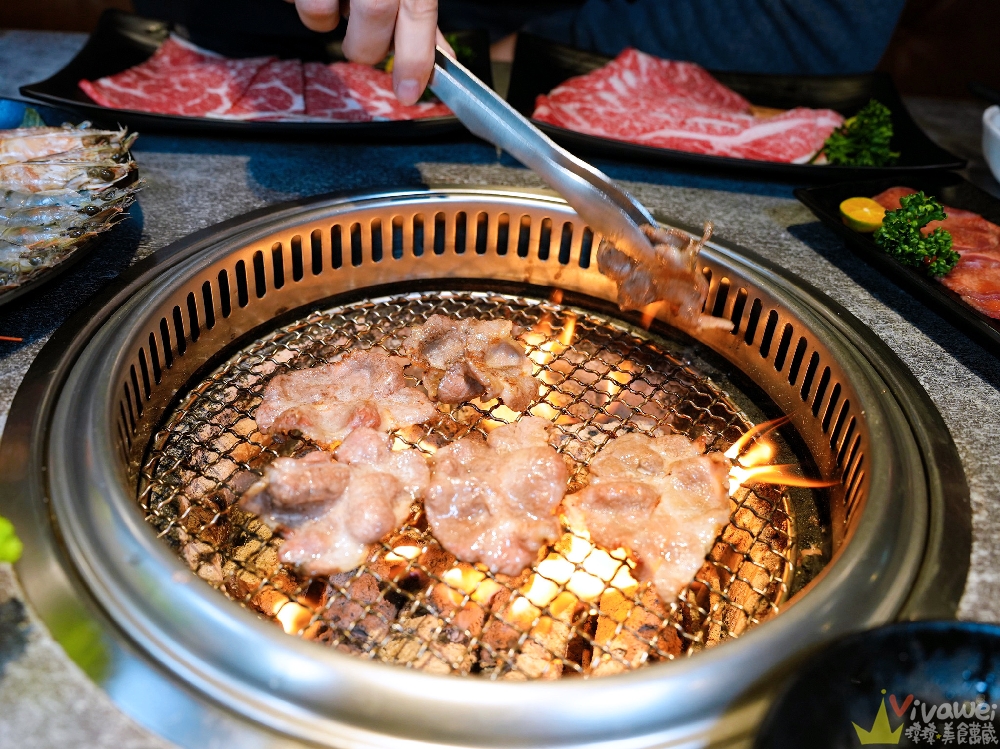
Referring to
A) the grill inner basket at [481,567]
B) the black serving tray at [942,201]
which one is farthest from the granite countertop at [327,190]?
the grill inner basket at [481,567]

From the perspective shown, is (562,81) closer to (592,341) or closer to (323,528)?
(592,341)

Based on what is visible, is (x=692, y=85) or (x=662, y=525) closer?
(x=662, y=525)

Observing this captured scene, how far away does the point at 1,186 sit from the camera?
6.98 feet

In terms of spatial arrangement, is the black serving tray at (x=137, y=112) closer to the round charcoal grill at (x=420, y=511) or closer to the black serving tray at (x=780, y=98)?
the black serving tray at (x=780, y=98)

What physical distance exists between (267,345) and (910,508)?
6.13 feet

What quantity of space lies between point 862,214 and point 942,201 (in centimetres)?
58

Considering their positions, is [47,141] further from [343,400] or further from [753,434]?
[753,434]

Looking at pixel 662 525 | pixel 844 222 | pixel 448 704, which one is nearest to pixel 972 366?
pixel 844 222

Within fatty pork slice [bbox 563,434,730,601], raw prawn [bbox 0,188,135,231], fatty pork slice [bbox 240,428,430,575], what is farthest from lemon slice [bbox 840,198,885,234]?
raw prawn [bbox 0,188,135,231]

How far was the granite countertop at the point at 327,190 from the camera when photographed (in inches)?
48.7

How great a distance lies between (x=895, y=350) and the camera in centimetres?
216

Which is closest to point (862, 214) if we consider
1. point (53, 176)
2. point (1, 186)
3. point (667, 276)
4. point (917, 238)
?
point (917, 238)

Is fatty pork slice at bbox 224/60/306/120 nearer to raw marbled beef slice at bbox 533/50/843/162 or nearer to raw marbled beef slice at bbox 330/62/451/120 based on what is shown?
raw marbled beef slice at bbox 330/62/451/120

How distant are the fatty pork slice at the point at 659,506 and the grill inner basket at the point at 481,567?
0.07m
